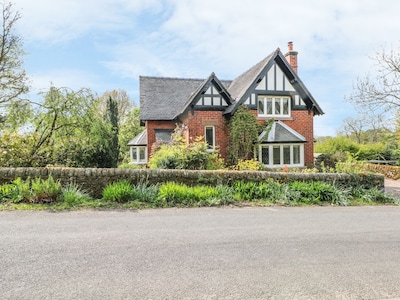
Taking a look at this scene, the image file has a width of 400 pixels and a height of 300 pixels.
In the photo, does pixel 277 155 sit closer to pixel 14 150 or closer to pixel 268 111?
pixel 268 111

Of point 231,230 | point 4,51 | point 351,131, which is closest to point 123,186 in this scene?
point 231,230

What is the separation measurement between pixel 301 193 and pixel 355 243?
13.9ft

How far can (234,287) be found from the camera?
3359 millimetres

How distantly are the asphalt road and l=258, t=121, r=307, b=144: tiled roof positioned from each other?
29.5ft

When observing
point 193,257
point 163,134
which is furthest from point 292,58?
point 193,257

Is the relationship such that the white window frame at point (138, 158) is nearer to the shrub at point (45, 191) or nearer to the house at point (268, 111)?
the house at point (268, 111)

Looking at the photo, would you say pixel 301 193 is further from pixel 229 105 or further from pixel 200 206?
pixel 229 105

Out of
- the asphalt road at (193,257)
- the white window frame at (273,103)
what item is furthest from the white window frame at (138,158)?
the asphalt road at (193,257)

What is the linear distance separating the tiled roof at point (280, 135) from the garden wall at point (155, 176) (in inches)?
222

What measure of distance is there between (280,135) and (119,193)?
10960mm

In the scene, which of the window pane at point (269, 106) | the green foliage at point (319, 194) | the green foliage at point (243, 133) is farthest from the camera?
the window pane at point (269, 106)

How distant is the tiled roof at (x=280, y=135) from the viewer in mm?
15594

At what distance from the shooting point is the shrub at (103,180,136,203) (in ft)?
26.0

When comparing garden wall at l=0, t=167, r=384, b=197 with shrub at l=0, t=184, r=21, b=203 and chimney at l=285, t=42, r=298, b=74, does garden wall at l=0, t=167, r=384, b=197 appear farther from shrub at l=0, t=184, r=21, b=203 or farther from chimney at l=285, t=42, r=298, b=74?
chimney at l=285, t=42, r=298, b=74
